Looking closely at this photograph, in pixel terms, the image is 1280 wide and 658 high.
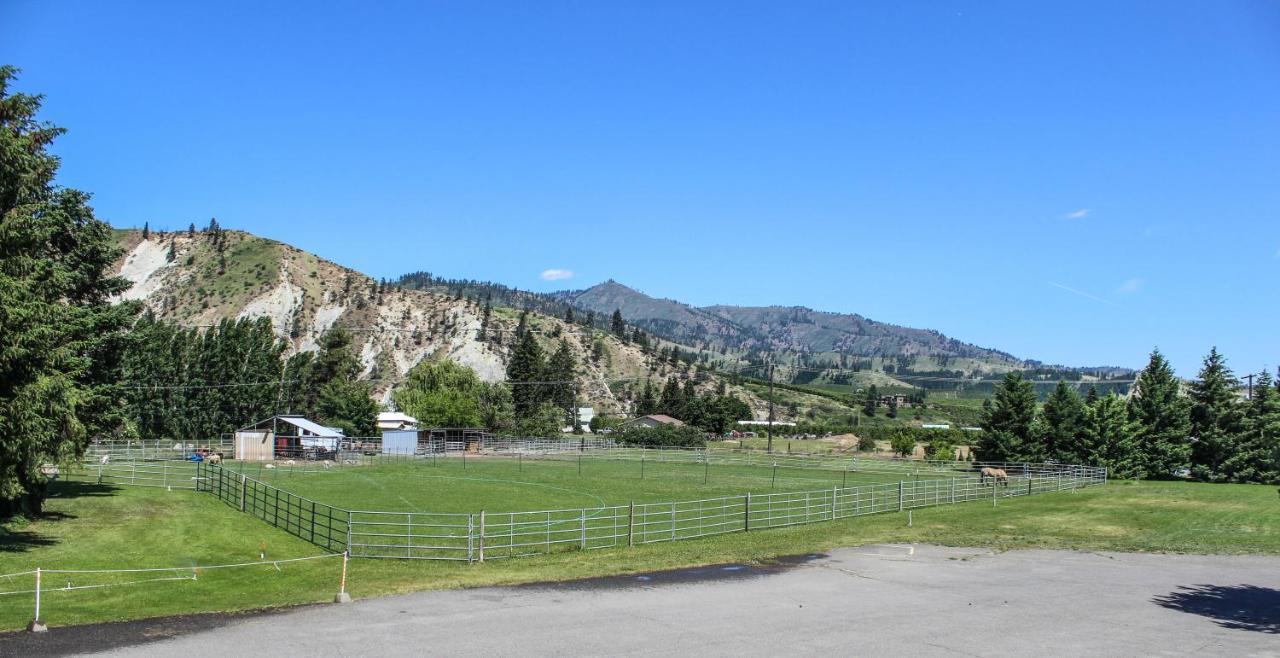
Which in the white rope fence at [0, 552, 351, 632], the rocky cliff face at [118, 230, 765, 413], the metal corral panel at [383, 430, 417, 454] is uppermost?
the rocky cliff face at [118, 230, 765, 413]

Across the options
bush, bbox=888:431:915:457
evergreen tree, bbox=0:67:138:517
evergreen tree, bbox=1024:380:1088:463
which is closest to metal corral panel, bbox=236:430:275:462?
evergreen tree, bbox=0:67:138:517

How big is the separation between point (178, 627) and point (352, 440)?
6800 centimetres

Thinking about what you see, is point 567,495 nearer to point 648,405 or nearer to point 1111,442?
point 1111,442

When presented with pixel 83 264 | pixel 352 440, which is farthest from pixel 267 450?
pixel 83 264

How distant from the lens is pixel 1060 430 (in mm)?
61000

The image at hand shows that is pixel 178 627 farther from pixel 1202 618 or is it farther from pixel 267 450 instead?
pixel 267 450

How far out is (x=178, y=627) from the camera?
50.1 ft

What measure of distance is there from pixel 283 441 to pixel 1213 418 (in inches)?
2796

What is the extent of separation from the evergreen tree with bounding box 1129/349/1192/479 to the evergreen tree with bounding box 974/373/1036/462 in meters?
6.97

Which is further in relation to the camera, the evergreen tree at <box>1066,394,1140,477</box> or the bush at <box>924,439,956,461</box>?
the bush at <box>924,439,956,461</box>

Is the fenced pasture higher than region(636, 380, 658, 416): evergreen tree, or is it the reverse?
region(636, 380, 658, 416): evergreen tree

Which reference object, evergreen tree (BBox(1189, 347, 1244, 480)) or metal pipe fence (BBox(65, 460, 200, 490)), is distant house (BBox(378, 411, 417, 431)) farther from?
evergreen tree (BBox(1189, 347, 1244, 480))

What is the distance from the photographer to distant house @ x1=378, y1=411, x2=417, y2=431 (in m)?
100

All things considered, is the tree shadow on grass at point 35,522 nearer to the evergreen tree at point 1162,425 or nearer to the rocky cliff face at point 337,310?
the evergreen tree at point 1162,425
